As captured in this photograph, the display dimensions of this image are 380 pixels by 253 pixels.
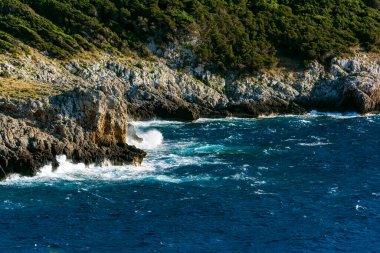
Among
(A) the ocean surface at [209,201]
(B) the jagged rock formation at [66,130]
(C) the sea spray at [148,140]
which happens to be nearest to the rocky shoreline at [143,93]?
(B) the jagged rock formation at [66,130]

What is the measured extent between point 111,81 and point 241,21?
110ft

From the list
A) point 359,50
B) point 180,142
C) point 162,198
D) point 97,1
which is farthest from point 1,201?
point 359,50

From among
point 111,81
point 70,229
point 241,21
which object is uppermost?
point 241,21

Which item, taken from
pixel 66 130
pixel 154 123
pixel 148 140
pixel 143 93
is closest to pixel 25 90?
pixel 66 130

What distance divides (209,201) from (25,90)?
26.9 meters

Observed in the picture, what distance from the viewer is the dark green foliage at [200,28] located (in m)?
103

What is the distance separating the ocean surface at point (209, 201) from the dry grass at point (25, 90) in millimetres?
9540

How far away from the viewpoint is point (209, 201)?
169 ft

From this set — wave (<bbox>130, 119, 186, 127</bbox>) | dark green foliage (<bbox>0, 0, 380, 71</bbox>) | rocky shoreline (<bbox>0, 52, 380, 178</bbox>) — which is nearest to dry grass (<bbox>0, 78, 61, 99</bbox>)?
rocky shoreline (<bbox>0, 52, 380, 178</bbox>)

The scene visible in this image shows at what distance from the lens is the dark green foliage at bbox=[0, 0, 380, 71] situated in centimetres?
10325

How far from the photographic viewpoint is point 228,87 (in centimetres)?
10031

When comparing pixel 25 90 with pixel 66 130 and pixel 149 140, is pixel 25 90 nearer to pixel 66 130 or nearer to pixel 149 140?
pixel 66 130

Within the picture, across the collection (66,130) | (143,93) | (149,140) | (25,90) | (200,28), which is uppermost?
(200,28)

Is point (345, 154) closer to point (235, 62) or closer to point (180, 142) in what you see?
point (180, 142)
